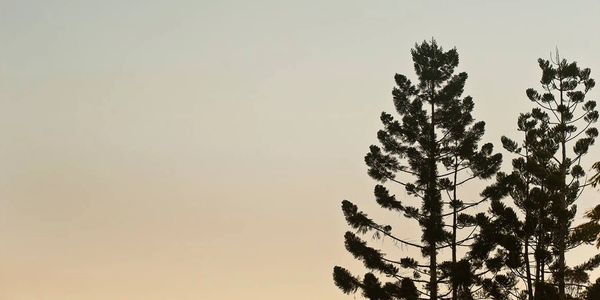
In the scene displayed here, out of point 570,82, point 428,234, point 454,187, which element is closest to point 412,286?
point 428,234

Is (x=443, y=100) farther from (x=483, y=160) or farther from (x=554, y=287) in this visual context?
(x=554, y=287)

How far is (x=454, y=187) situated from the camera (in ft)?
129

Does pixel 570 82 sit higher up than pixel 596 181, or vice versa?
pixel 570 82

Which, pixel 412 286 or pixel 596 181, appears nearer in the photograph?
pixel 596 181

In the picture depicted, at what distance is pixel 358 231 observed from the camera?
132 ft

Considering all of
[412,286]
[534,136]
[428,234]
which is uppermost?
[534,136]

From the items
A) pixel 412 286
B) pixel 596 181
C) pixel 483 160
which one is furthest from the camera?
pixel 483 160

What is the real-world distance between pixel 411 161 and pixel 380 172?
175cm

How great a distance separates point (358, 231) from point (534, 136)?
32.9 feet

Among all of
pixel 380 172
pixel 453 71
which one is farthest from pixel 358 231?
pixel 453 71

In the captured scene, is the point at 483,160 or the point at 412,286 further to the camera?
the point at 483,160

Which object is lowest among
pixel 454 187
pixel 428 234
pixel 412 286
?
pixel 412 286

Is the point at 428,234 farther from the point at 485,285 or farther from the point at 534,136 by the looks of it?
the point at 534,136

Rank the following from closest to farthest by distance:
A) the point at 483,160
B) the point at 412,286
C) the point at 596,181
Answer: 1. the point at 596,181
2. the point at 412,286
3. the point at 483,160
